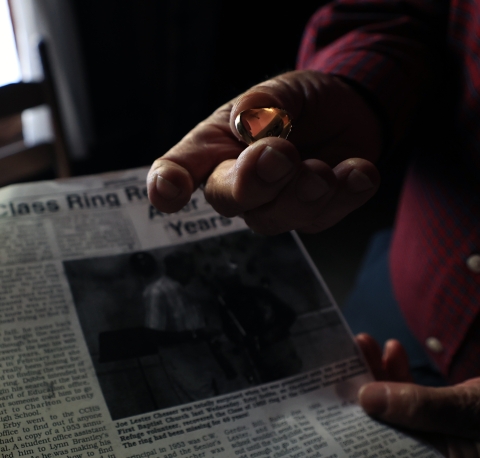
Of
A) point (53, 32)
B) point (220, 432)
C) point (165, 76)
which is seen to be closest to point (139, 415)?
point (220, 432)

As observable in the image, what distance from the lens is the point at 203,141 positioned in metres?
0.35

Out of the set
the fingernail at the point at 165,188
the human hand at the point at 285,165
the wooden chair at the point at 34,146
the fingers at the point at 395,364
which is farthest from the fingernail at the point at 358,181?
the wooden chair at the point at 34,146

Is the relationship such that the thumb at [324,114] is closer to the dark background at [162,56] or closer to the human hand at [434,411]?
the human hand at [434,411]

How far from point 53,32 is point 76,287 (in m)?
0.80

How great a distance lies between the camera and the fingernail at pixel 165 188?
302mm

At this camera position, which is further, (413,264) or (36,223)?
(413,264)

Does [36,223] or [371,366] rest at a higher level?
[36,223]

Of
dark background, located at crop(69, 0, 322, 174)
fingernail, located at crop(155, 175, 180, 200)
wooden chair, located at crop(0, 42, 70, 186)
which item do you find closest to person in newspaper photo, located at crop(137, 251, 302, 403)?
fingernail, located at crop(155, 175, 180, 200)

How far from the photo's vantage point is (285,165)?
0.26 meters

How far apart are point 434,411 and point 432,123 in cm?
35

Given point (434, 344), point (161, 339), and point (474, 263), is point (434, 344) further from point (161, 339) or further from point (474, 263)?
point (161, 339)

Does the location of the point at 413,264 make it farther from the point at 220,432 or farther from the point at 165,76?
the point at 165,76

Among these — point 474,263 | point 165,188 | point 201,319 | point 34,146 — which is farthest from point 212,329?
point 34,146

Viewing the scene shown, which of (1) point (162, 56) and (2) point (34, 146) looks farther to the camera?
A: (1) point (162, 56)
